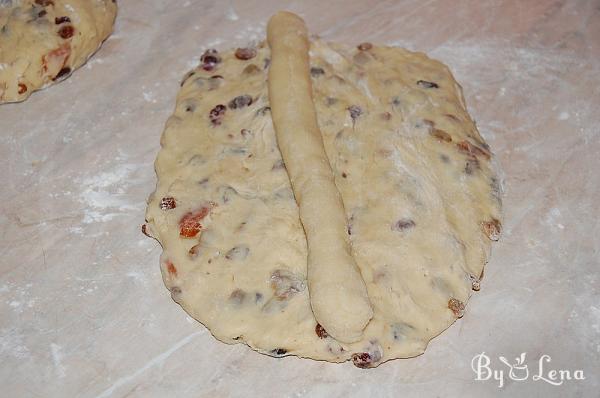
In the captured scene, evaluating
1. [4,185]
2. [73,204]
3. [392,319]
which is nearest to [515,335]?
[392,319]

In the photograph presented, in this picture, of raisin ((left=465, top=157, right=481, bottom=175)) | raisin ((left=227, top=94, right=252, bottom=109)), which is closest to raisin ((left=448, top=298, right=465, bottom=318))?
raisin ((left=465, top=157, right=481, bottom=175))

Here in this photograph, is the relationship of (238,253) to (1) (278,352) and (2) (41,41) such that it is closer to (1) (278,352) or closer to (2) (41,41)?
(1) (278,352)

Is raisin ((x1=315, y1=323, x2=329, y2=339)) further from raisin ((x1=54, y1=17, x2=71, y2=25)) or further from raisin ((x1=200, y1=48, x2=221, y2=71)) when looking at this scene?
raisin ((x1=54, y1=17, x2=71, y2=25))

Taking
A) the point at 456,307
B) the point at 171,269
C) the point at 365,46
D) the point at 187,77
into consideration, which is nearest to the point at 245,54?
the point at 187,77

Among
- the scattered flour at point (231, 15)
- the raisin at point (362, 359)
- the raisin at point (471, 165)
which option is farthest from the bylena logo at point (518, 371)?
the scattered flour at point (231, 15)

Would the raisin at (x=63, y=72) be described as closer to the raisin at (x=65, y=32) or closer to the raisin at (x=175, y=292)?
the raisin at (x=65, y=32)
